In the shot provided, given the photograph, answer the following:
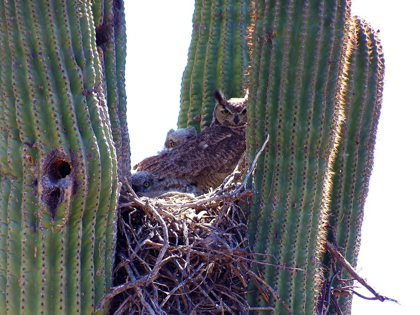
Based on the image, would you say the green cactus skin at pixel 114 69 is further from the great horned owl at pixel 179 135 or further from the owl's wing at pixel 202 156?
the great horned owl at pixel 179 135

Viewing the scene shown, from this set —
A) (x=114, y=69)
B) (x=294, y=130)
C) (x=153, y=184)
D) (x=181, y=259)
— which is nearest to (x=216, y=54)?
(x=153, y=184)

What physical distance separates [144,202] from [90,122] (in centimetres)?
85

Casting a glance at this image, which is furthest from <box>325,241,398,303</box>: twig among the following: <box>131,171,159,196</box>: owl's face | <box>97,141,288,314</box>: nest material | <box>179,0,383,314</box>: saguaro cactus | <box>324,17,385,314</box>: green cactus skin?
<box>131,171,159,196</box>: owl's face

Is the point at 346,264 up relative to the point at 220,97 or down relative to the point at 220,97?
down

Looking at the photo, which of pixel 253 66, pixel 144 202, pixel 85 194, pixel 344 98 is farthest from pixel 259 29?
pixel 85 194

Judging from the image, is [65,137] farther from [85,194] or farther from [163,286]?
[163,286]

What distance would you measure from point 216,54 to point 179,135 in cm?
81

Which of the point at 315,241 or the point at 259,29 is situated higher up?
the point at 259,29

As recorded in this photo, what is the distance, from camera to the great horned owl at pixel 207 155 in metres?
5.66

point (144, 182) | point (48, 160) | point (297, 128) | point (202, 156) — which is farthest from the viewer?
point (202, 156)

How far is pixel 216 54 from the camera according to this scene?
600cm

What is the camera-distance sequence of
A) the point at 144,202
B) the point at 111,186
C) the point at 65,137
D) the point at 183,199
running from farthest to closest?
the point at 183,199
the point at 144,202
the point at 111,186
the point at 65,137

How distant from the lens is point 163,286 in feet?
13.3

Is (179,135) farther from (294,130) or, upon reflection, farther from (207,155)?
(294,130)
